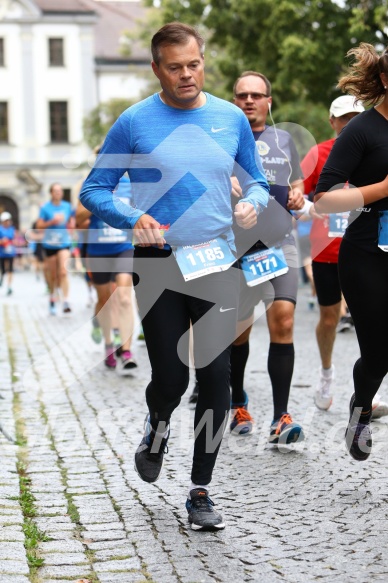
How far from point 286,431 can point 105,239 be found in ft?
14.7

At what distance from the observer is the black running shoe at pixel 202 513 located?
454 cm

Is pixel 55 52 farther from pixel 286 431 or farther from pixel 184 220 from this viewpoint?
pixel 184 220

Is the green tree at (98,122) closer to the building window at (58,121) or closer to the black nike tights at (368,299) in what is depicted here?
the building window at (58,121)

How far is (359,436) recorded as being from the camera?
5.21 meters

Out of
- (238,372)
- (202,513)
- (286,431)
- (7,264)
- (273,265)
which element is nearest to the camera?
(202,513)

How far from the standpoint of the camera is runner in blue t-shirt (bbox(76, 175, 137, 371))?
1023cm

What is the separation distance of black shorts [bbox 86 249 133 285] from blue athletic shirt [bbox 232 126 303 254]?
3.73m

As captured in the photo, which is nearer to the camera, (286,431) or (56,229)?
(286,431)

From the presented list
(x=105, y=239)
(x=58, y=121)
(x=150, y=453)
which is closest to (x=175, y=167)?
(x=150, y=453)

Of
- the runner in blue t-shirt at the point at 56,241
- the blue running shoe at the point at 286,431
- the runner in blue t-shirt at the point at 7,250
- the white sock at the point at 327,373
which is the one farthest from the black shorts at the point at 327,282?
the runner in blue t-shirt at the point at 7,250

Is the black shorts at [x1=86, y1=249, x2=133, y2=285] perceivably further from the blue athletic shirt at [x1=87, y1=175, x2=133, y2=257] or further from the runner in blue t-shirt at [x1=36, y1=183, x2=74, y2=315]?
the runner in blue t-shirt at [x1=36, y1=183, x2=74, y2=315]

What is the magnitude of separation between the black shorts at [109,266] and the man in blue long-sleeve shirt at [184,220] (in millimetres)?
5477

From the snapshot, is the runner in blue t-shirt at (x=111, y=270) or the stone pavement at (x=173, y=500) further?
the runner in blue t-shirt at (x=111, y=270)

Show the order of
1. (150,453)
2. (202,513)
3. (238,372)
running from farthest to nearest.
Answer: (238,372) < (150,453) < (202,513)
